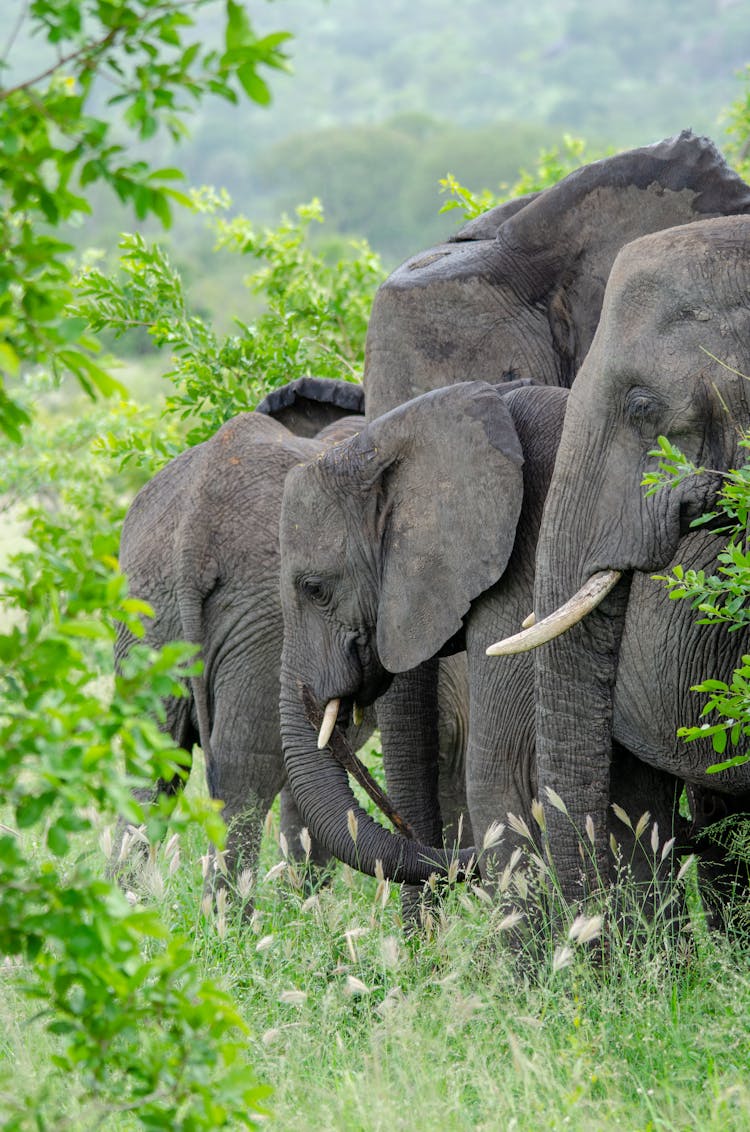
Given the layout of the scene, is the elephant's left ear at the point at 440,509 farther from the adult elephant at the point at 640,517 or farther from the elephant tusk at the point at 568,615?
the elephant tusk at the point at 568,615

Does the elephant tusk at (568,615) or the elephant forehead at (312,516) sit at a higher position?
the elephant forehead at (312,516)

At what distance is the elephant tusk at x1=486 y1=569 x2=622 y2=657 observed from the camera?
3535mm

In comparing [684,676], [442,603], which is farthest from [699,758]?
[442,603]

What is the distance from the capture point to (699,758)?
3.84 m

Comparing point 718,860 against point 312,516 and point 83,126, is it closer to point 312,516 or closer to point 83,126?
point 312,516

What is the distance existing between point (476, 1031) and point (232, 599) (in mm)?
1862

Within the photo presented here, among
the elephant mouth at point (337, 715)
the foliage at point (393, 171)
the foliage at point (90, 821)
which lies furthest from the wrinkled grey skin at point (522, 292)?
the foliage at point (393, 171)

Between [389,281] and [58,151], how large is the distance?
3369mm

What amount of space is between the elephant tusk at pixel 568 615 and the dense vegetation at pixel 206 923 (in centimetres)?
21

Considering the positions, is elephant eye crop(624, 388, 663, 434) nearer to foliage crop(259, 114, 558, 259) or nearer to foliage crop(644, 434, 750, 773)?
foliage crop(644, 434, 750, 773)

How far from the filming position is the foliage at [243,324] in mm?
6254

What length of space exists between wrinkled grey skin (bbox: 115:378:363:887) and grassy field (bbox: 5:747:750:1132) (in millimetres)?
631

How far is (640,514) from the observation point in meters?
3.47

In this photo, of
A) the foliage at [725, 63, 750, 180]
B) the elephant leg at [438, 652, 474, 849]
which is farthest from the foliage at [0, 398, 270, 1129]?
the foliage at [725, 63, 750, 180]
